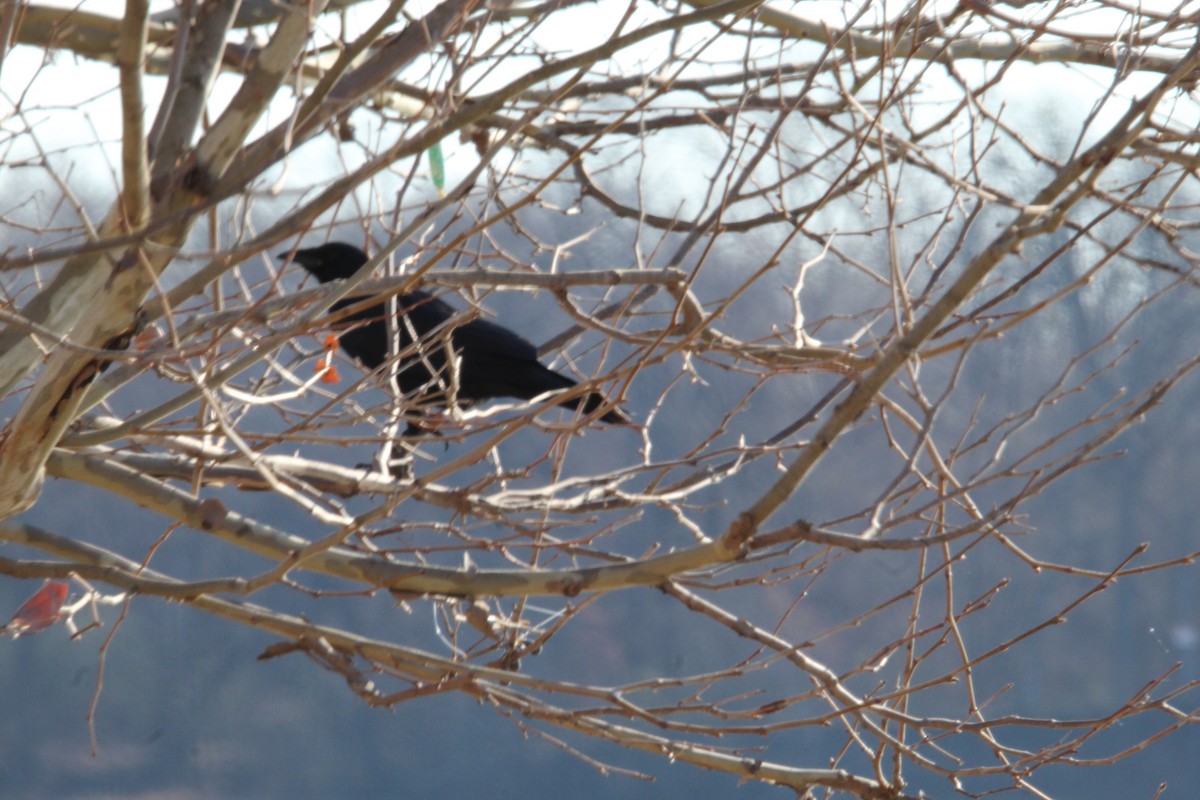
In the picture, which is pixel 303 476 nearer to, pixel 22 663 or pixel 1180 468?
pixel 22 663

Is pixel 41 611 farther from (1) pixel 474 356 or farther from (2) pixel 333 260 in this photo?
(2) pixel 333 260

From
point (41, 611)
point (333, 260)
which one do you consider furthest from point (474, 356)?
point (41, 611)

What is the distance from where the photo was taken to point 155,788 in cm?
736

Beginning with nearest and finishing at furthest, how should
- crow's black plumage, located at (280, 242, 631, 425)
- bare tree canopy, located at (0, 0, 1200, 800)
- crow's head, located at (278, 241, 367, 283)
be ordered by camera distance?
bare tree canopy, located at (0, 0, 1200, 800)
crow's black plumage, located at (280, 242, 631, 425)
crow's head, located at (278, 241, 367, 283)

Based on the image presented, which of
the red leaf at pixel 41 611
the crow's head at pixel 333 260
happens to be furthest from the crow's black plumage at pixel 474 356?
the red leaf at pixel 41 611

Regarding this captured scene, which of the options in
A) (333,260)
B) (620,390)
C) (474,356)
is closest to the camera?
(620,390)

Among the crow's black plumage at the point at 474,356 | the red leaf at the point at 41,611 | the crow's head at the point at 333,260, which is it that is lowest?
the red leaf at the point at 41,611

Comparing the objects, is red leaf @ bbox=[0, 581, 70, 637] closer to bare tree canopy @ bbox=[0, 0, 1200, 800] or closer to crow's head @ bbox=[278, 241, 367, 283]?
bare tree canopy @ bbox=[0, 0, 1200, 800]

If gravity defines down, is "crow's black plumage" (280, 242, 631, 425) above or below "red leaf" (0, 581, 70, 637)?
above

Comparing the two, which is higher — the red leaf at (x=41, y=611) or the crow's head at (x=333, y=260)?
the crow's head at (x=333, y=260)

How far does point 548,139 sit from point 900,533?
4320 mm

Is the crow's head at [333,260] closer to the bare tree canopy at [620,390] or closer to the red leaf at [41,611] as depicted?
the bare tree canopy at [620,390]

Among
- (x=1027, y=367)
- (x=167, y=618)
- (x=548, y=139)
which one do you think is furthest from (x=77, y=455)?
(x=1027, y=367)

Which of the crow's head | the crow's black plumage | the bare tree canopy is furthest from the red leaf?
the crow's head
